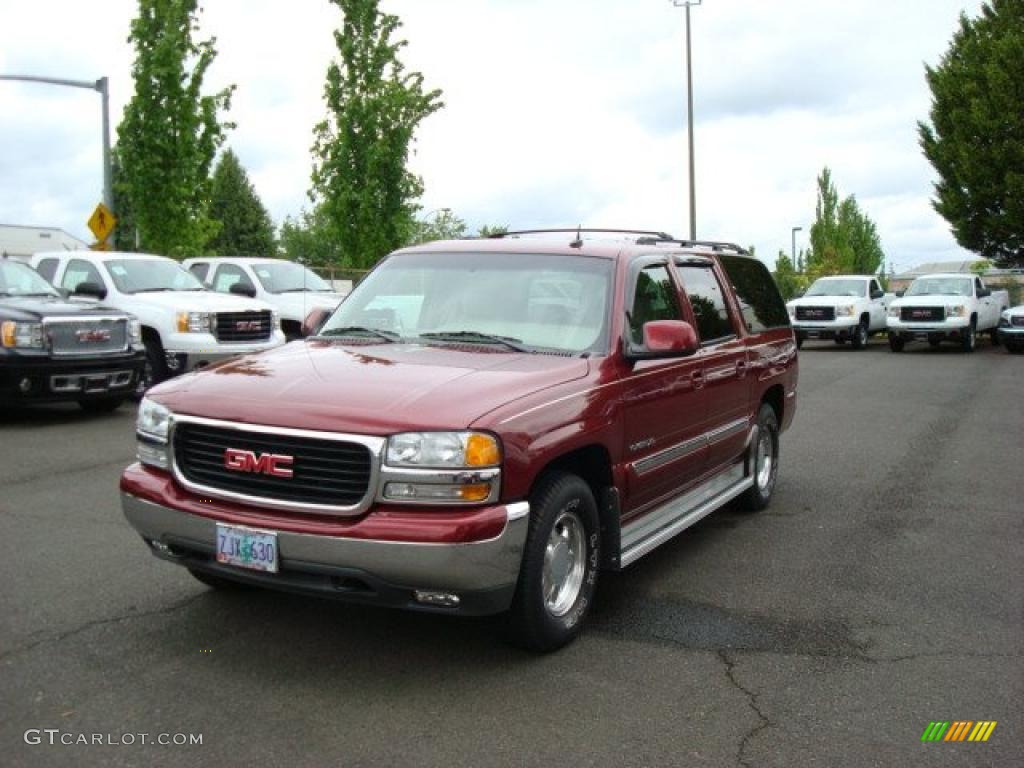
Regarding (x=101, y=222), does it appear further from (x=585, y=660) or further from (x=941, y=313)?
(x=585, y=660)

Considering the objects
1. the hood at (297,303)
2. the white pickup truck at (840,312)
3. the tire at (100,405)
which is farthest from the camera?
the white pickup truck at (840,312)

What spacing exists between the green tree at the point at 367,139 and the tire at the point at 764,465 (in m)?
18.1

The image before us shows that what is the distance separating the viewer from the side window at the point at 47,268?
1444 cm

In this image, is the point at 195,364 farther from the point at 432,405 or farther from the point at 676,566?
the point at 432,405

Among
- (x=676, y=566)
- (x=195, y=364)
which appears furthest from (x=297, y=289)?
(x=676, y=566)

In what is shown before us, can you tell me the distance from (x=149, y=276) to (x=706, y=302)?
33.1 ft

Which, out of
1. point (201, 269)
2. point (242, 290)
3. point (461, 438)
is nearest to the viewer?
point (461, 438)

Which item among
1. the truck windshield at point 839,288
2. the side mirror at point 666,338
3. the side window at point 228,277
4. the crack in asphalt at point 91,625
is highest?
the side window at point 228,277

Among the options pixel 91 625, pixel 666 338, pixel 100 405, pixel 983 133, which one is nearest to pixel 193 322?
pixel 100 405

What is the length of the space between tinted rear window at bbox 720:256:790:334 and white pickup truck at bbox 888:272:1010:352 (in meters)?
17.8

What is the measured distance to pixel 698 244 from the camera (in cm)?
695

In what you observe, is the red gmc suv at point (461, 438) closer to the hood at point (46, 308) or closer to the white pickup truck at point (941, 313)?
the hood at point (46, 308)

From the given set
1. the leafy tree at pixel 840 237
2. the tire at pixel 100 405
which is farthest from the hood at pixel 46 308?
the leafy tree at pixel 840 237

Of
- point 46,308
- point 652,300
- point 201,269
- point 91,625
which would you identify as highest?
point 201,269
